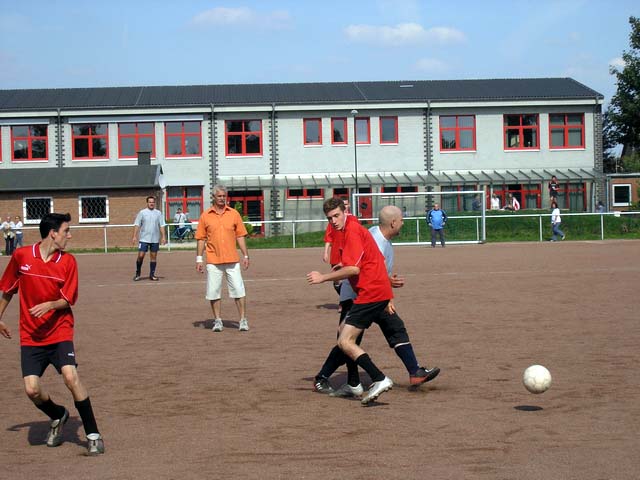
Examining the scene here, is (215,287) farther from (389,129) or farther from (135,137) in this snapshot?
(389,129)

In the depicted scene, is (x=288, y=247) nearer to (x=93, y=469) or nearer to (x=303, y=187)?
(x=303, y=187)

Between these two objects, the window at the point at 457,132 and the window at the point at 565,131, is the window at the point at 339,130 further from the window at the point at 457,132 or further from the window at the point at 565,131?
the window at the point at 565,131

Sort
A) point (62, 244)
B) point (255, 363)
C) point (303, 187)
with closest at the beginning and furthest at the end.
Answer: point (62, 244) < point (255, 363) < point (303, 187)

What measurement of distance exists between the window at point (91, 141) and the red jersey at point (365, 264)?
4369 centimetres

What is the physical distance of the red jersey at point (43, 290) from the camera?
21.1ft

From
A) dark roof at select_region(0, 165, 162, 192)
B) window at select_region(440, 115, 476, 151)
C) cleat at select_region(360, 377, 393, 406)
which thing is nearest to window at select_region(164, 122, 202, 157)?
dark roof at select_region(0, 165, 162, 192)

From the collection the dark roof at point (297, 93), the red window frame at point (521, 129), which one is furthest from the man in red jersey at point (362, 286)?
the red window frame at point (521, 129)

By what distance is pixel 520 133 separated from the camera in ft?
166

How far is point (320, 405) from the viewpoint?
25.4ft

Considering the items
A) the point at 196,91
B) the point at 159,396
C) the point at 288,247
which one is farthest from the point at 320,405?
the point at 196,91

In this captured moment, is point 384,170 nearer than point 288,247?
No

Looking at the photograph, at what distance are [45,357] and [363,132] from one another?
4421 centimetres

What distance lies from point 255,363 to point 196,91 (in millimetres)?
44684

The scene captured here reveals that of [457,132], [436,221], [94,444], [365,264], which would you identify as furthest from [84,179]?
[94,444]
